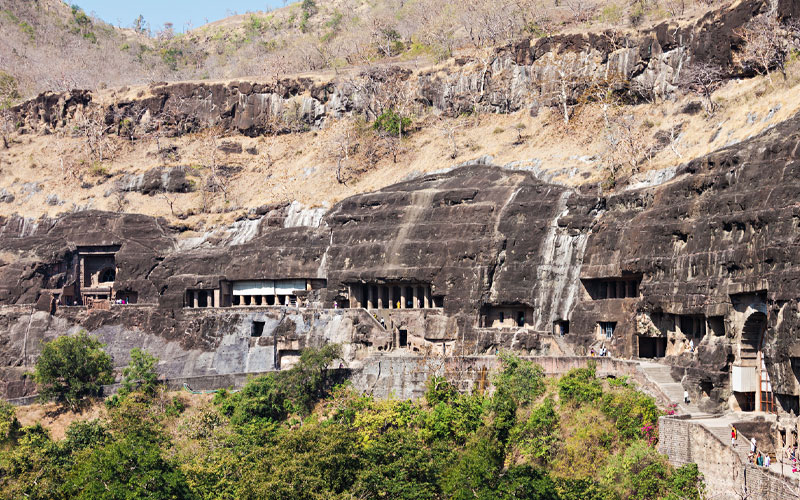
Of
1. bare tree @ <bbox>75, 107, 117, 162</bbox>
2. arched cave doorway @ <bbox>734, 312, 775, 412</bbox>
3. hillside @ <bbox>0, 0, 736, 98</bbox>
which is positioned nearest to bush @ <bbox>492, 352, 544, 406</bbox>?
arched cave doorway @ <bbox>734, 312, 775, 412</bbox>

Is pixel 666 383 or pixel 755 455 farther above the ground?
pixel 666 383

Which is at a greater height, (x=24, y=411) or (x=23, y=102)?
(x=23, y=102)

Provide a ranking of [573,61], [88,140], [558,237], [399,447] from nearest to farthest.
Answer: [399,447] → [558,237] → [573,61] → [88,140]

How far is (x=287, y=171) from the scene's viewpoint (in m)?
97.0

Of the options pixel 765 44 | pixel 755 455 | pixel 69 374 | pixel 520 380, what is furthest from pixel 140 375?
pixel 765 44

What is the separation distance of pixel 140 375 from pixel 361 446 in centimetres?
2275

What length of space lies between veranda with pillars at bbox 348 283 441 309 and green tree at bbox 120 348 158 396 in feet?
43.4

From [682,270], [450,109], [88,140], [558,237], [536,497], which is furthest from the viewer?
[88,140]

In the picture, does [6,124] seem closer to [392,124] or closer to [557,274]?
[392,124]

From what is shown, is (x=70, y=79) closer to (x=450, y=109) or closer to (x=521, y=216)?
(x=450, y=109)

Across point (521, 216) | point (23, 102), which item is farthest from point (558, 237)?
point (23, 102)

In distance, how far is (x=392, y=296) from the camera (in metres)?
70.8

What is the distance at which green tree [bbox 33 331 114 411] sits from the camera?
67562 mm

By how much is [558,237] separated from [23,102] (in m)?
73.4
